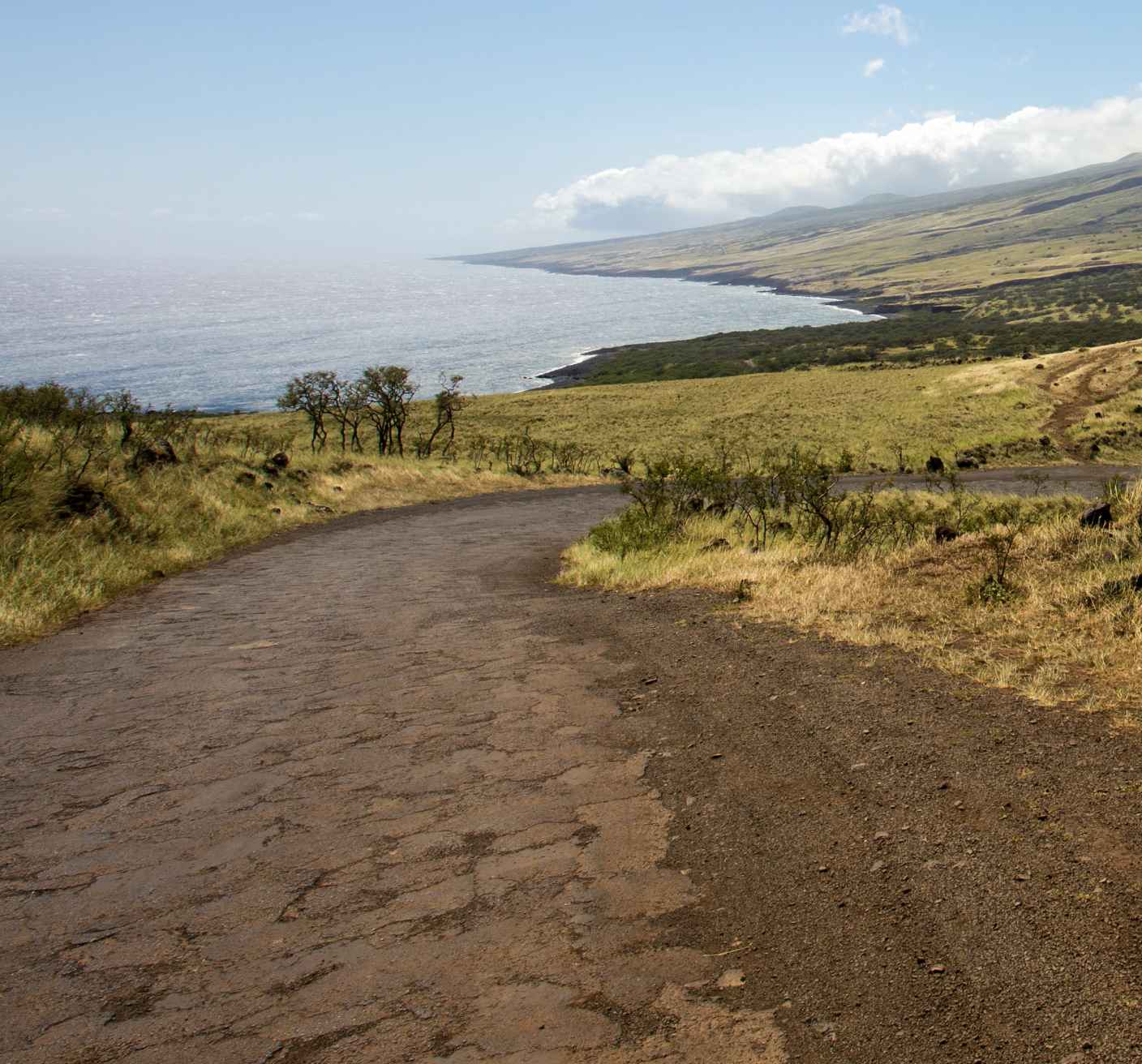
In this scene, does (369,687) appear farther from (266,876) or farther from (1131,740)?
(1131,740)

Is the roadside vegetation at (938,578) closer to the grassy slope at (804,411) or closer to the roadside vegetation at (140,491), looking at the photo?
the roadside vegetation at (140,491)

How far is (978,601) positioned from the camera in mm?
8352

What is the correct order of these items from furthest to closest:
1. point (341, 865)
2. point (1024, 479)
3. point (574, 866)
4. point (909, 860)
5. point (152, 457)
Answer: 1. point (1024, 479)
2. point (152, 457)
3. point (341, 865)
4. point (574, 866)
5. point (909, 860)

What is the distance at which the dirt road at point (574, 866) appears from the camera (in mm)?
3305

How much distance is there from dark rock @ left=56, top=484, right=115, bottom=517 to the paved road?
23.2 feet

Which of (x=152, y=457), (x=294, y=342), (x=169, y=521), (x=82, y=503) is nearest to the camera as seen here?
(x=82, y=503)

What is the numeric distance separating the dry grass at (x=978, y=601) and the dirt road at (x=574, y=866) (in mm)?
524

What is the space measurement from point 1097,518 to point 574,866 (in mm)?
9420

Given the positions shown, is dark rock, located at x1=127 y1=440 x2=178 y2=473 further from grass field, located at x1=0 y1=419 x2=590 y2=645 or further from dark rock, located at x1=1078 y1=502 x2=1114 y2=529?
dark rock, located at x1=1078 y1=502 x2=1114 y2=529

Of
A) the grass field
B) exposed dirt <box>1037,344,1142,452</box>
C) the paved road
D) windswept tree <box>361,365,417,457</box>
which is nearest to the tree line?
windswept tree <box>361,365,417,457</box>

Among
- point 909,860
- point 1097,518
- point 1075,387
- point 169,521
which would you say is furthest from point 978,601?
point 1075,387

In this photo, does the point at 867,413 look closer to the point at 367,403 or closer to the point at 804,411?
the point at 804,411

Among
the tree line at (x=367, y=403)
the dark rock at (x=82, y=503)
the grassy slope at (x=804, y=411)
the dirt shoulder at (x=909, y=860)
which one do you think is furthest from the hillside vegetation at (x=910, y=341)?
the dirt shoulder at (x=909, y=860)

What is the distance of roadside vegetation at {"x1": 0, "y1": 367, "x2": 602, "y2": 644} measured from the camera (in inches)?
506
